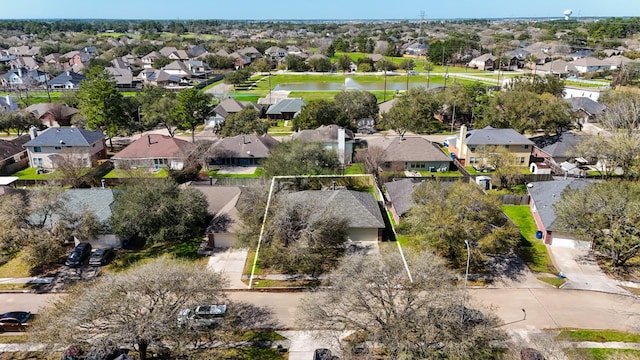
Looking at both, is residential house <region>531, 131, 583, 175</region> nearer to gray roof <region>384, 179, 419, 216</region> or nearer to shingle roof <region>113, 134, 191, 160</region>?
gray roof <region>384, 179, 419, 216</region>

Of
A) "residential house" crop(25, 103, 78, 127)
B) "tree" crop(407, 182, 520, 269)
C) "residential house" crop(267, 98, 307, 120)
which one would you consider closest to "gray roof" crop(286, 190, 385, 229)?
"tree" crop(407, 182, 520, 269)

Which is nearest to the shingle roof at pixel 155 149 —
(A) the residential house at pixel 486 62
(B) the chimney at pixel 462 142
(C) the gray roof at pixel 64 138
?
(C) the gray roof at pixel 64 138

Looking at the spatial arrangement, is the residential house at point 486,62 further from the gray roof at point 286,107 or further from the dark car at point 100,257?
the dark car at point 100,257

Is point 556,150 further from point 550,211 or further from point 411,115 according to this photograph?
point 550,211

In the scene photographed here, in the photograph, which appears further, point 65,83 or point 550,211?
point 65,83

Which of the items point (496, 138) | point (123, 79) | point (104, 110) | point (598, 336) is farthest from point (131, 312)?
point (123, 79)
